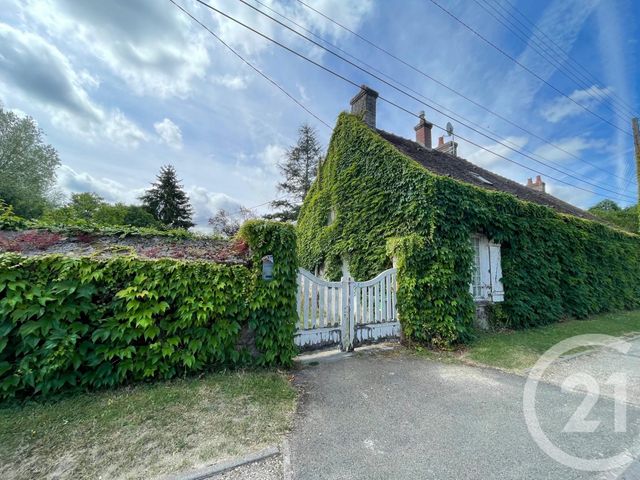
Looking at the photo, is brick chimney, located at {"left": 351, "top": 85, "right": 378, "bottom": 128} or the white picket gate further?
brick chimney, located at {"left": 351, "top": 85, "right": 378, "bottom": 128}

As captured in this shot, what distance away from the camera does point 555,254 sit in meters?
8.41

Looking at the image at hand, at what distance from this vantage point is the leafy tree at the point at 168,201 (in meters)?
29.9

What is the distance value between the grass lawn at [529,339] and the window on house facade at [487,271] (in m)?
1.00

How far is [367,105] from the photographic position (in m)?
9.80

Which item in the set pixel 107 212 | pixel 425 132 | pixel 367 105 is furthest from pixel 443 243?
pixel 107 212

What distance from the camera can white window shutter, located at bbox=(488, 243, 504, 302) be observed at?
7270 millimetres

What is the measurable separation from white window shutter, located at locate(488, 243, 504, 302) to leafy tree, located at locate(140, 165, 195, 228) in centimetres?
2997

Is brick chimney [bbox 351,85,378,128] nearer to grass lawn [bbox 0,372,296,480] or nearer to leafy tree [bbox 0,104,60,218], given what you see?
grass lawn [bbox 0,372,296,480]

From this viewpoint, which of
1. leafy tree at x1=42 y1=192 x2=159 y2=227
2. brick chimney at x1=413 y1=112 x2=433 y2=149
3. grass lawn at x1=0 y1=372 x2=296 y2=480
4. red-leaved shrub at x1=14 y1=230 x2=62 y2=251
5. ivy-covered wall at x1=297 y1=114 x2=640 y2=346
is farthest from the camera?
leafy tree at x1=42 y1=192 x2=159 y2=227

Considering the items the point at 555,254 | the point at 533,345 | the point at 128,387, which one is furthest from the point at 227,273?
the point at 555,254

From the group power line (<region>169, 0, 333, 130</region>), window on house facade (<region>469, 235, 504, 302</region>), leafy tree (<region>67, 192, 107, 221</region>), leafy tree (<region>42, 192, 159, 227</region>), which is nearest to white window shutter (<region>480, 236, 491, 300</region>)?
A: window on house facade (<region>469, 235, 504, 302</region>)

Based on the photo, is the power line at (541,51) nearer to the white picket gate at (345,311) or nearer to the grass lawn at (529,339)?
the white picket gate at (345,311)

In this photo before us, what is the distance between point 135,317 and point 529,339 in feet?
25.7

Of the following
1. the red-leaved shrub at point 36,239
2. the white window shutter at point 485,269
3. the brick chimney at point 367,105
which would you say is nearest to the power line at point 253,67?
the brick chimney at point 367,105
